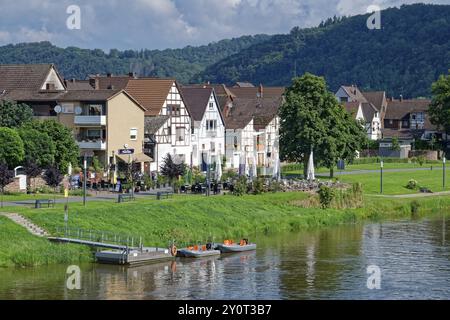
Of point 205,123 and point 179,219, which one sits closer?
point 179,219

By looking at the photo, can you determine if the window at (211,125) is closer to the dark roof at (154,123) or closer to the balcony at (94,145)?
the dark roof at (154,123)

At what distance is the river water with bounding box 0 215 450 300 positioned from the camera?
48.4m

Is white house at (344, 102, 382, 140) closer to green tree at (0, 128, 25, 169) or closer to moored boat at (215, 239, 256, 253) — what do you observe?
green tree at (0, 128, 25, 169)

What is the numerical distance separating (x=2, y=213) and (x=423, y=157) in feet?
282

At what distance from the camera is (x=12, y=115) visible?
8806 centimetres

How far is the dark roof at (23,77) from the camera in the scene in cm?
9875

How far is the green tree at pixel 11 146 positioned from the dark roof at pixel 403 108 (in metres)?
106

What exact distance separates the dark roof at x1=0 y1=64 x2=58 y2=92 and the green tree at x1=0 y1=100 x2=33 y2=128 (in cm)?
870

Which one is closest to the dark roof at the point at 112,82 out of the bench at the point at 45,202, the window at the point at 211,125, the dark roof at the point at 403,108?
the window at the point at 211,125

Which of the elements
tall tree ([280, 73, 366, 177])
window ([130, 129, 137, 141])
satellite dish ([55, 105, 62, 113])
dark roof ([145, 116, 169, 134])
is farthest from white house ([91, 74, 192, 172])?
tall tree ([280, 73, 366, 177])

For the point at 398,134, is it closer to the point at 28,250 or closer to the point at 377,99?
the point at 377,99

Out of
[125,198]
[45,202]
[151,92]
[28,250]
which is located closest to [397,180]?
[151,92]

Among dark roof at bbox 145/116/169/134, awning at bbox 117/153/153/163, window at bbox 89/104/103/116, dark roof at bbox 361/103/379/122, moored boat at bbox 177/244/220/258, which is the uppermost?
dark roof at bbox 361/103/379/122

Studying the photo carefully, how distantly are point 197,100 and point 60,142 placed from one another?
31540 millimetres
